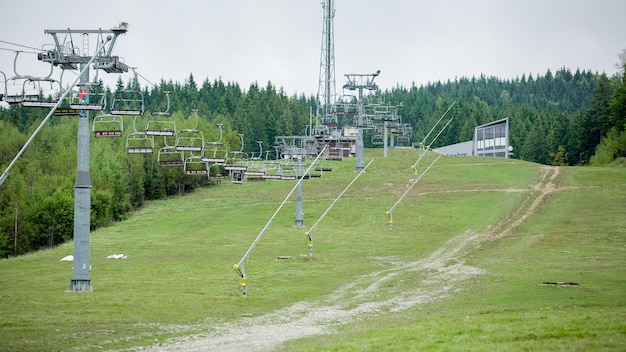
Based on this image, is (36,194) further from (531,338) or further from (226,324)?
(531,338)

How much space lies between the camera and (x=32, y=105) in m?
33.5

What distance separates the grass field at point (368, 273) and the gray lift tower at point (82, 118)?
69.1 inches

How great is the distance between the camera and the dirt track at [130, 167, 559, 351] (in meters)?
22.8

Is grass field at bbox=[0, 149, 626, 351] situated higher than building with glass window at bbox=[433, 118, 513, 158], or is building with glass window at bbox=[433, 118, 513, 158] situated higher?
building with glass window at bbox=[433, 118, 513, 158]

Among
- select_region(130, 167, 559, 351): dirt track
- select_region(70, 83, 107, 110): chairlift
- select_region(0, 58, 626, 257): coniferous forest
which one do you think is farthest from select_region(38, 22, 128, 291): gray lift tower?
select_region(0, 58, 626, 257): coniferous forest

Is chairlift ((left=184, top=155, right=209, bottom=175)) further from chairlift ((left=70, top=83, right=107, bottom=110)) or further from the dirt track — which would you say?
the dirt track

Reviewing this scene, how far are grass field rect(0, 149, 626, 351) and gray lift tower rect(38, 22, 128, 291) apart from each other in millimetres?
1755

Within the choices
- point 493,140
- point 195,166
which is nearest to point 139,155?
point 195,166

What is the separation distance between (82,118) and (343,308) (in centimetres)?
1418

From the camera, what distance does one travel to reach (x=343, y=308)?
30.7 metres

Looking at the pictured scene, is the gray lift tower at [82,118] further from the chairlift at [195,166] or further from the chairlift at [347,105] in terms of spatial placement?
the chairlift at [347,105]

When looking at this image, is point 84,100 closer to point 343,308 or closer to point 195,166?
point 343,308

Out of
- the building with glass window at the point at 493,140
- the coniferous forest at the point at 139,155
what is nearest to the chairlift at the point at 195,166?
the coniferous forest at the point at 139,155

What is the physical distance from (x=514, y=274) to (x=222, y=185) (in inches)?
2958
